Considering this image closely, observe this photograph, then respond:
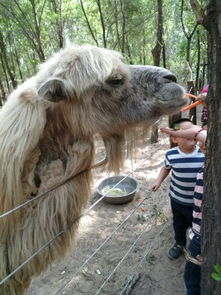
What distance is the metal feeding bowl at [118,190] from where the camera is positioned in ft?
14.6

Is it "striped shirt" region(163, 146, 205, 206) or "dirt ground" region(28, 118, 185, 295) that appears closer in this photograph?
"striped shirt" region(163, 146, 205, 206)

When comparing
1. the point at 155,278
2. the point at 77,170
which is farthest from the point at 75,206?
the point at 155,278

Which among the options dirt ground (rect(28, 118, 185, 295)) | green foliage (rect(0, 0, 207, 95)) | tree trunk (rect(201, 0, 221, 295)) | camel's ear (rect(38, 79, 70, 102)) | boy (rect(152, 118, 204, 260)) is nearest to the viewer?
tree trunk (rect(201, 0, 221, 295))

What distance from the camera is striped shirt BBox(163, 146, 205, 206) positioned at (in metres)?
2.62

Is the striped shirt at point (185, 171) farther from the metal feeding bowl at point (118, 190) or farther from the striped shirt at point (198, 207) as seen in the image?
the metal feeding bowl at point (118, 190)

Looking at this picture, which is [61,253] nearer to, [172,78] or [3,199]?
[3,199]

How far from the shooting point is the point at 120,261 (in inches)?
119

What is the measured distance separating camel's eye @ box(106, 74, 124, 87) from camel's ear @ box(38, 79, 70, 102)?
0.32 m

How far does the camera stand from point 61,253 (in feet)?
5.99

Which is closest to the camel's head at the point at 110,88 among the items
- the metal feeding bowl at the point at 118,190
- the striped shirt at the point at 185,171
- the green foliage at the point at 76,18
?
the striped shirt at the point at 185,171

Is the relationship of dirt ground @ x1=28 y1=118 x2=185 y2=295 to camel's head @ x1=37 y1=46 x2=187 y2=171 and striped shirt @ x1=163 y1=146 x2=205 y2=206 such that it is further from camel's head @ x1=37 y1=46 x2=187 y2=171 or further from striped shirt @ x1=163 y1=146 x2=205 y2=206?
camel's head @ x1=37 y1=46 x2=187 y2=171

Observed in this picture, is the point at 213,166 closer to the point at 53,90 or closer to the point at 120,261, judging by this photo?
the point at 53,90

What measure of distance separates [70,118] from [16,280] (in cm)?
116

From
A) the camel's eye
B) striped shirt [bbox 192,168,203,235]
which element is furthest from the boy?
the camel's eye
